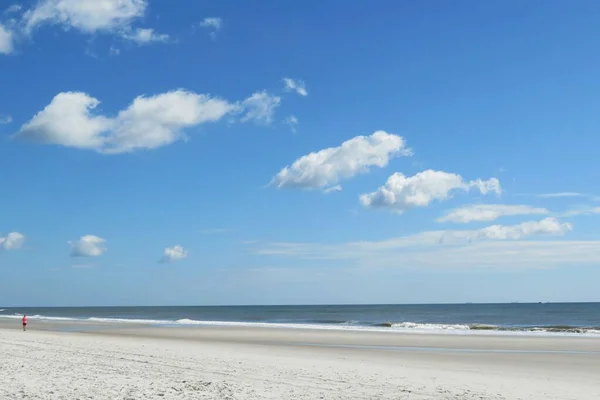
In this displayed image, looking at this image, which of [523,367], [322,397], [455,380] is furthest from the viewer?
[523,367]

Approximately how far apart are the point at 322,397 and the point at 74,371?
726 cm

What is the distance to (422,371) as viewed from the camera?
56.0ft

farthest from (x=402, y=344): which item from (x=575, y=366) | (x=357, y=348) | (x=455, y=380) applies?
(x=455, y=380)

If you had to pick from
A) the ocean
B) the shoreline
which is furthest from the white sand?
the ocean

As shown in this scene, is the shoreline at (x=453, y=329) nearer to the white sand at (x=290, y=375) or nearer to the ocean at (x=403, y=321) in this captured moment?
the ocean at (x=403, y=321)

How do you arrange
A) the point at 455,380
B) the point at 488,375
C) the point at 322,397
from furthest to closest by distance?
the point at 488,375, the point at 455,380, the point at 322,397

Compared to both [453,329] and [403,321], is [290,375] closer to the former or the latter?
[453,329]

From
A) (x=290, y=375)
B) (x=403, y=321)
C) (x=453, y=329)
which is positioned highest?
(x=290, y=375)

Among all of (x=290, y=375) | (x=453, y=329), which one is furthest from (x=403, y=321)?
(x=290, y=375)

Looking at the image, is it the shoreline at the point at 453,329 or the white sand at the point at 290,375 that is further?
the shoreline at the point at 453,329

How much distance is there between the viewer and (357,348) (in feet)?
88.1

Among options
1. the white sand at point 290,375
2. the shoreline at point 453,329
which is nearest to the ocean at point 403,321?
the shoreline at point 453,329

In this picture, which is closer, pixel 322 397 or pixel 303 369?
pixel 322 397

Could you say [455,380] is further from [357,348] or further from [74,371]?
[357,348]
